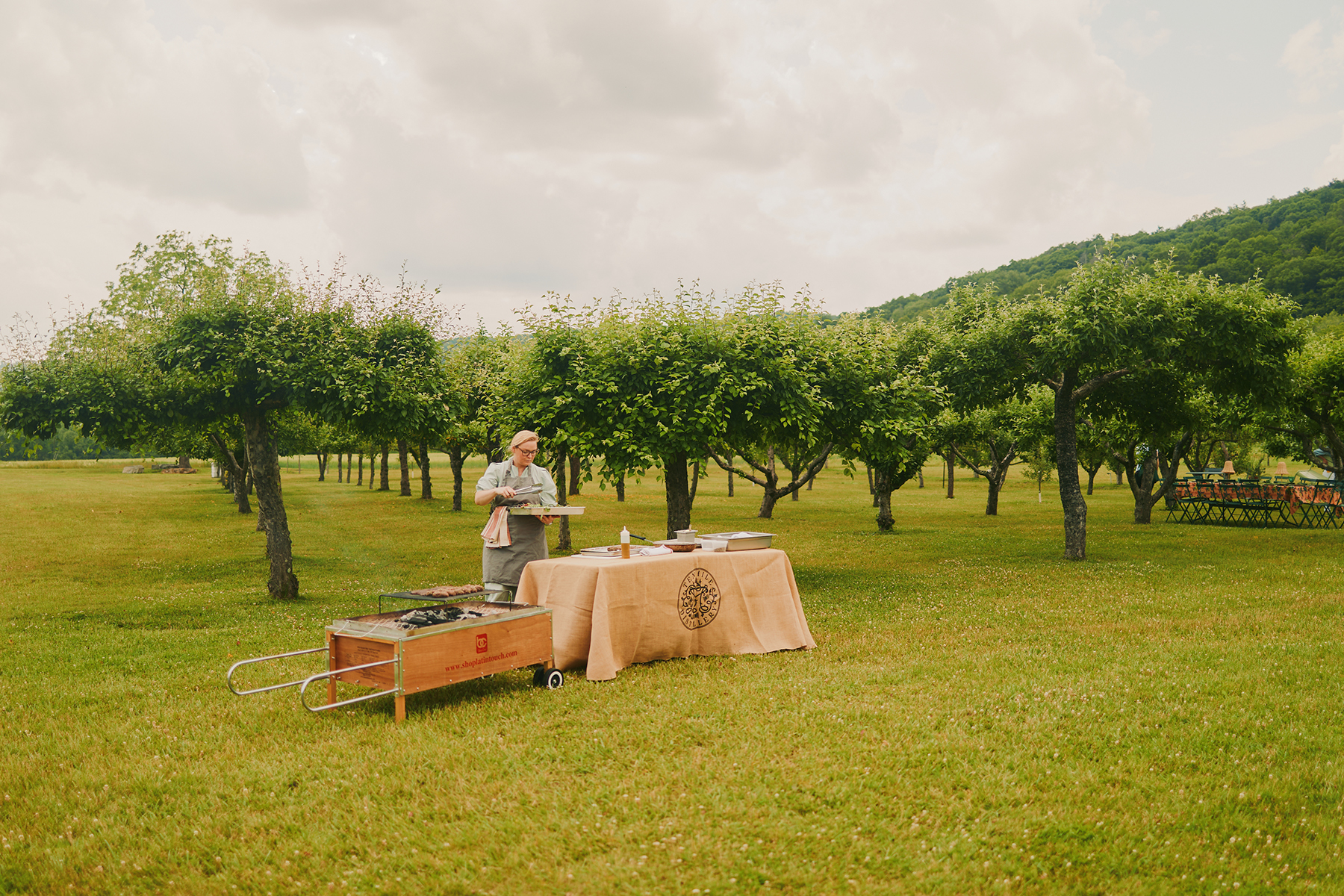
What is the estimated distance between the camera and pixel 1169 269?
A: 17.6m

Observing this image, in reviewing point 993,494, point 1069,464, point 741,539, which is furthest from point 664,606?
point 993,494

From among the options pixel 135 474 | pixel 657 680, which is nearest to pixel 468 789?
pixel 657 680

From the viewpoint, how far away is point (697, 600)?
8781 mm

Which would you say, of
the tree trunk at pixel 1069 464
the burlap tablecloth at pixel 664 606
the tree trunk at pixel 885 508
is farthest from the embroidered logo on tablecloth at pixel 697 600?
the tree trunk at pixel 885 508

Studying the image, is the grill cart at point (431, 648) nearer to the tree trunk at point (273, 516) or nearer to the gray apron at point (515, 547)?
the gray apron at point (515, 547)

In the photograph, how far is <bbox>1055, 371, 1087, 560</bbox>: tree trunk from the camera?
61.5 feet

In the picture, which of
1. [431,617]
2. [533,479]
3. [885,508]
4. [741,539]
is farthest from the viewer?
[885,508]

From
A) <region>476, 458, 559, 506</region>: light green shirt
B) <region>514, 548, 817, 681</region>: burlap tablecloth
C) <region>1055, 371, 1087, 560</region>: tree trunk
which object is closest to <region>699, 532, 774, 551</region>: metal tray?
<region>514, 548, 817, 681</region>: burlap tablecloth

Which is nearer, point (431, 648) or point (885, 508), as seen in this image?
point (431, 648)

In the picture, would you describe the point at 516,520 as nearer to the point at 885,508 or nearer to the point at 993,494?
the point at 885,508

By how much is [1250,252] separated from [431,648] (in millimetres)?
55530

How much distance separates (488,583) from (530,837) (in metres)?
4.64

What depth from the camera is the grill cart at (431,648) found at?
21.5 feet

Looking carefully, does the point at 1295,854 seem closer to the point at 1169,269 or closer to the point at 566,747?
the point at 566,747
